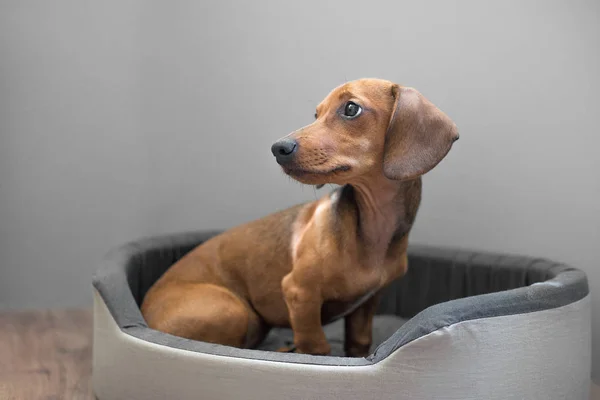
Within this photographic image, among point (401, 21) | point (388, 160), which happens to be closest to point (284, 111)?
point (401, 21)

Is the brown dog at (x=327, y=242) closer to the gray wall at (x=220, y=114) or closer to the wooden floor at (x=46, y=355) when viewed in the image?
the wooden floor at (x=46, y=355)

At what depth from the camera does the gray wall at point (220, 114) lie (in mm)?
2480

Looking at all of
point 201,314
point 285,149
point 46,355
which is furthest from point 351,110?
point 46,355

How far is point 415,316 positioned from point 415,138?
412 mm

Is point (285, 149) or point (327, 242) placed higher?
point (285, 149)

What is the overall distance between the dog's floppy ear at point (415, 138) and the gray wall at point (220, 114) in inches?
33.3

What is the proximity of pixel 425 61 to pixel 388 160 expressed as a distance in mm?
1002

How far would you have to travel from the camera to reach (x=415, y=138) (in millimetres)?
1707

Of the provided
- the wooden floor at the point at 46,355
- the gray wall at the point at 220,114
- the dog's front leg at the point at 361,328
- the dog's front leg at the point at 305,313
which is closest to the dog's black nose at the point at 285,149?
the dog's front leg at the point at 305,313

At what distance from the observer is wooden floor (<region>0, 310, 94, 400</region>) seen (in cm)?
→ 207

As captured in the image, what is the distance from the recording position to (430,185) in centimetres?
268

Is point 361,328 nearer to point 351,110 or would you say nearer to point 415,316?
point 415,316

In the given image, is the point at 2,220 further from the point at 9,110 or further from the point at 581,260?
the point at 581,260

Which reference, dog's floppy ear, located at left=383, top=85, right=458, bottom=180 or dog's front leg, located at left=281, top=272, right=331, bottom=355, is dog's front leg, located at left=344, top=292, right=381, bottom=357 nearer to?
dog's front leg, located at left=281, top=272, right=331, bottom=355
